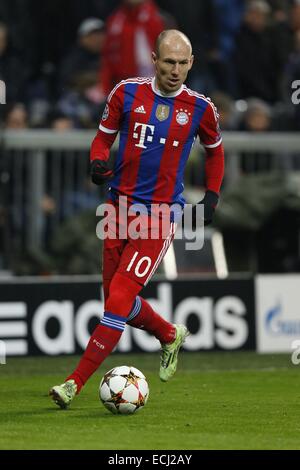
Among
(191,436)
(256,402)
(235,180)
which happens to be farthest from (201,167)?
(191,436)

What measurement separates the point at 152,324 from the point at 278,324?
4.98m

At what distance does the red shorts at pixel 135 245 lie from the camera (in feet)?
31.2

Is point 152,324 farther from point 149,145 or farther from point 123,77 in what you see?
point 123,77

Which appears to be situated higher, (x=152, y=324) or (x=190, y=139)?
(x=190, y=139)

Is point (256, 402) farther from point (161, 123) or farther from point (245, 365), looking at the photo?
point (245, 365)

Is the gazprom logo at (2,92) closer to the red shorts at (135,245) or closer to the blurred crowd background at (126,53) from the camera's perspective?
the blurred crowd background at (126,53)

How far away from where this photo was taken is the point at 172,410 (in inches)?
371

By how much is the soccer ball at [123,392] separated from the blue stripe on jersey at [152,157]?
4.69ft

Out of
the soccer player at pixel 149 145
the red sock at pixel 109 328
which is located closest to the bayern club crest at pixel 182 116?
the soccer player at pixel 149 145

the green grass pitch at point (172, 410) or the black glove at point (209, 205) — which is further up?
the black glove at point (209, 205)

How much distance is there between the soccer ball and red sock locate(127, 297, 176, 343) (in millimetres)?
871

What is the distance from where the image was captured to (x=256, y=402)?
33.0ft

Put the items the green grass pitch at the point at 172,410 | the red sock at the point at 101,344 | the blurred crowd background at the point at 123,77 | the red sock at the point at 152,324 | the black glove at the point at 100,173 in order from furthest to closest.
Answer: the blurred crowd background at the point at 123,77, the red sock at the point at 152,324, the black glove at the point at 100,173, the red sock at the point at 101,344, the green grass pitch at the point at 172,410

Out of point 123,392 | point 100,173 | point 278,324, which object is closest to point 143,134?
point 100,173
